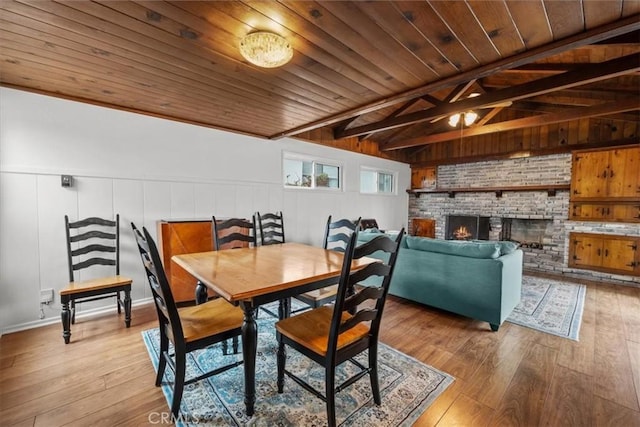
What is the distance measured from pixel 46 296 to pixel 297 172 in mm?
3484

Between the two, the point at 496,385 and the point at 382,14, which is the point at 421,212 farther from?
the point at 382,14

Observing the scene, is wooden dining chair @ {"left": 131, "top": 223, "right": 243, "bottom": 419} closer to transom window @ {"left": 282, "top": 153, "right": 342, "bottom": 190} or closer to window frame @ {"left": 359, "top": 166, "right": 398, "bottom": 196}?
transom window @ {"left": 282, "top": 153, "right": 342, "bottom": 190}

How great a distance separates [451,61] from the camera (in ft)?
6.47

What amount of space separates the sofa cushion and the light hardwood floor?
729 mm

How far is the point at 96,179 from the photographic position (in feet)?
9.16

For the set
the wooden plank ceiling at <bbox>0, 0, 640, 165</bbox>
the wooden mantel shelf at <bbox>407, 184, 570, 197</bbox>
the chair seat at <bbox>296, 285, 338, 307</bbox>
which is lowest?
the chair seat at <bbox>296, 285, 338, 307</bbox>

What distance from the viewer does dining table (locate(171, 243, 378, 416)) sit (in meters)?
1.41

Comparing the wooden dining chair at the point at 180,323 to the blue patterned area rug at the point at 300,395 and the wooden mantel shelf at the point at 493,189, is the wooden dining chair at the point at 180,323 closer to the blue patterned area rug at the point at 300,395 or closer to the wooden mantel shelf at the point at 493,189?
the blue patterned area rug at the point at 300,395

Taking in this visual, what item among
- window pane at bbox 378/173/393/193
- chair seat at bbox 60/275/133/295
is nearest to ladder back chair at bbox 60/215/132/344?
chair seat at bbox 60/275/133/295

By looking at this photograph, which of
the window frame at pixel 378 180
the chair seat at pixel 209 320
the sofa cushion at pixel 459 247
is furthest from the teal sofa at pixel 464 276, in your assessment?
the window frame at pixel 378 180

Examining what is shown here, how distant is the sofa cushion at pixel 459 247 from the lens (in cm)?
257

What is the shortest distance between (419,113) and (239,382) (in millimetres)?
3663

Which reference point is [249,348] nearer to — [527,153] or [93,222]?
[93,222]

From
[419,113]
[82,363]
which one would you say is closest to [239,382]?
[82,363]
